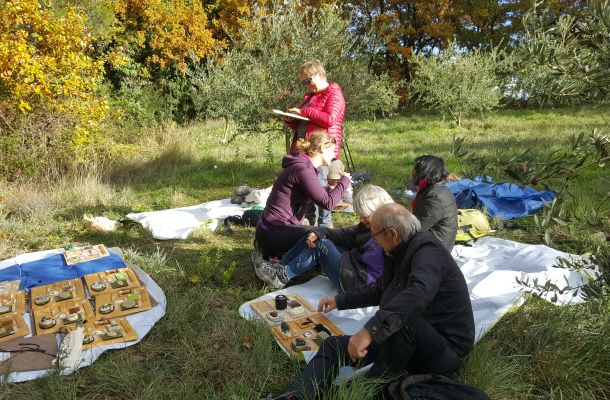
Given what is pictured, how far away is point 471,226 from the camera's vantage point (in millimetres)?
4914

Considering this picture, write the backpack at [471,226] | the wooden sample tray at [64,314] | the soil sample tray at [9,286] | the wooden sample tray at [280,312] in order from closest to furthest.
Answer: the wooden sample tray at [64,314] → the wooden sample tray at [280,312] → the soil sample tray at [9,286] → the backpack at [471,226]

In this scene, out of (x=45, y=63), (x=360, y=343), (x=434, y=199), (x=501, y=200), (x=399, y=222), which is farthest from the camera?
(x=45, y=63)

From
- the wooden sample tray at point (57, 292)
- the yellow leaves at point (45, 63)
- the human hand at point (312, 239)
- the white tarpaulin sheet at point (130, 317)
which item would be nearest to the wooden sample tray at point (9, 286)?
the wooden sample tray at point (57, 292)

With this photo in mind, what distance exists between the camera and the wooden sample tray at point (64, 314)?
3171 mm

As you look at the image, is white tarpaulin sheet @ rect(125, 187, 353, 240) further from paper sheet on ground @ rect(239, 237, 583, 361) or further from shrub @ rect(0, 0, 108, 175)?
shrub @ rect(0, 0, 108, 175)

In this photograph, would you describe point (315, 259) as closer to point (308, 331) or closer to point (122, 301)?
point (308, 331)

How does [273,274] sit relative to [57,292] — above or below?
above

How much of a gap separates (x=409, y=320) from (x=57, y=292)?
2695 mm

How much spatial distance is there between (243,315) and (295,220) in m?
1.06

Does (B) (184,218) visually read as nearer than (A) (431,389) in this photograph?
No

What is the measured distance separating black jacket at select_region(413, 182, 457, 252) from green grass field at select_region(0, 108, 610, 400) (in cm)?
80

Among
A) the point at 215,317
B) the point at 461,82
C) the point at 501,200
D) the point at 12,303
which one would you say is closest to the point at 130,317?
the point at 215,317

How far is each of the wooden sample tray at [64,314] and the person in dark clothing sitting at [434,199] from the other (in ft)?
8.24

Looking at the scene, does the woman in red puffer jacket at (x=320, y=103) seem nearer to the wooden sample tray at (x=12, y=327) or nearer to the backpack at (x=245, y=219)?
the backpack at (x=245, y=219)
